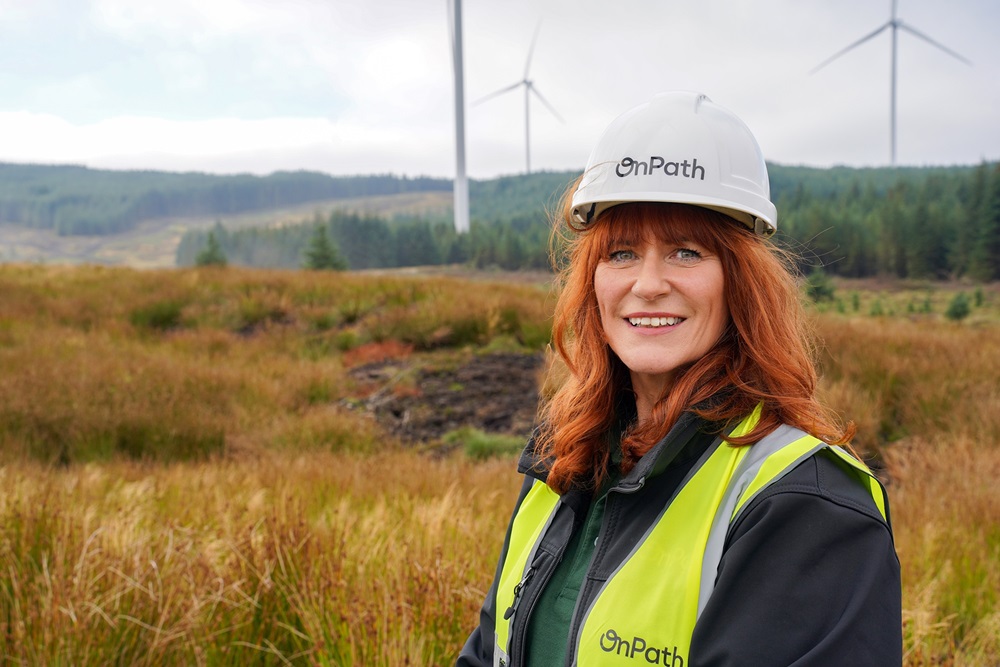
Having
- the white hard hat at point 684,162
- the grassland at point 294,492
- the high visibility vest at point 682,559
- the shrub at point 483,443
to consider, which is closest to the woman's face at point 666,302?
the white hard hat at point 684,162

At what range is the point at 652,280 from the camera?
4.83ft

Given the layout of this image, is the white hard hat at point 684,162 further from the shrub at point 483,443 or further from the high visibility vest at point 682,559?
the shrub at point 483,443

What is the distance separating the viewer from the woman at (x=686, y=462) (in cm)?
109

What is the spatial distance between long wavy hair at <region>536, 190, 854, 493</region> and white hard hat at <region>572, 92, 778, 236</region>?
0.05m

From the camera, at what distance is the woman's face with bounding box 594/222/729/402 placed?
1.47 metres

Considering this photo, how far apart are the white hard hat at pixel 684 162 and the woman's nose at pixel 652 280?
13cm

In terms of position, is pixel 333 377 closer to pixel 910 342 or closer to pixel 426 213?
pixel 910 342

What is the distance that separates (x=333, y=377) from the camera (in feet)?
33.4

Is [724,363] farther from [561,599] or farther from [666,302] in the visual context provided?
[561,599]

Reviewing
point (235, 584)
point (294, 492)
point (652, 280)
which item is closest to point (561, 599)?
point (652, 280)

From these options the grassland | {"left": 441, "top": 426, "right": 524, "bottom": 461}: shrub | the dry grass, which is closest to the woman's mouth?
the grassland

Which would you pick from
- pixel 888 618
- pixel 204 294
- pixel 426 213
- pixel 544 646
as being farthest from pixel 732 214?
pixel 426 213

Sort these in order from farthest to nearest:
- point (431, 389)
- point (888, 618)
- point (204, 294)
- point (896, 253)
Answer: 1. point (896, 253)
2. point (204, 294)
3. point (431, 389)
4. point (888, 618)

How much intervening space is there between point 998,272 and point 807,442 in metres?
54.2
